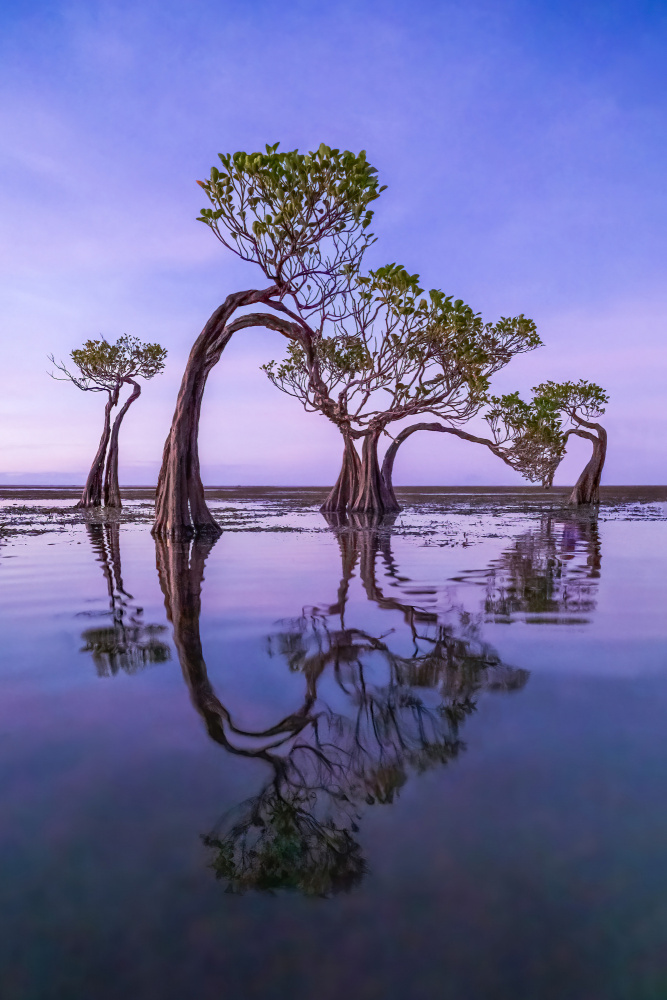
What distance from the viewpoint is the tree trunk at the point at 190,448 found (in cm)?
1723

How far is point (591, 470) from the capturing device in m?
40.3

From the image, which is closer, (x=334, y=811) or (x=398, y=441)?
(x=334, y=811)

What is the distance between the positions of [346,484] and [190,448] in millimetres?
14848

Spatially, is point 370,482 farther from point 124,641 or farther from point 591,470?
point 124,641

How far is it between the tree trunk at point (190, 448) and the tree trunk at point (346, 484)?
46.5 feet

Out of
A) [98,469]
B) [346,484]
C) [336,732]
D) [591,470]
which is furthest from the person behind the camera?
[591,470]

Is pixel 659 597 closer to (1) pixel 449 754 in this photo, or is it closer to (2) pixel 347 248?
(1) pixel 449 754

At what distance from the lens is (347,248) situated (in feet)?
58.0

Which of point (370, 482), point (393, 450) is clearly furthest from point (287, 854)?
point (393, 450)

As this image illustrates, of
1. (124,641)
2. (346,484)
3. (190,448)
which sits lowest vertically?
(124,641)

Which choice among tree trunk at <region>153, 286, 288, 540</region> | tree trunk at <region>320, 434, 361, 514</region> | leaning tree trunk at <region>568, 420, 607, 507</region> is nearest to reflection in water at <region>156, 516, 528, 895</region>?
tree trunk at <region>153, 286, 288, 540</region>

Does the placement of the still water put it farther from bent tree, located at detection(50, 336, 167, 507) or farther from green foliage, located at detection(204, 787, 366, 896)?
bent tree, located at detection(50, 336, 167, 507)

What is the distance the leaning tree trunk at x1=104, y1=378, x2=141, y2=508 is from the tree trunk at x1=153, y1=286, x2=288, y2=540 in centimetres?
1703

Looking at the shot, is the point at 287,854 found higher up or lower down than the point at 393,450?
lower down
